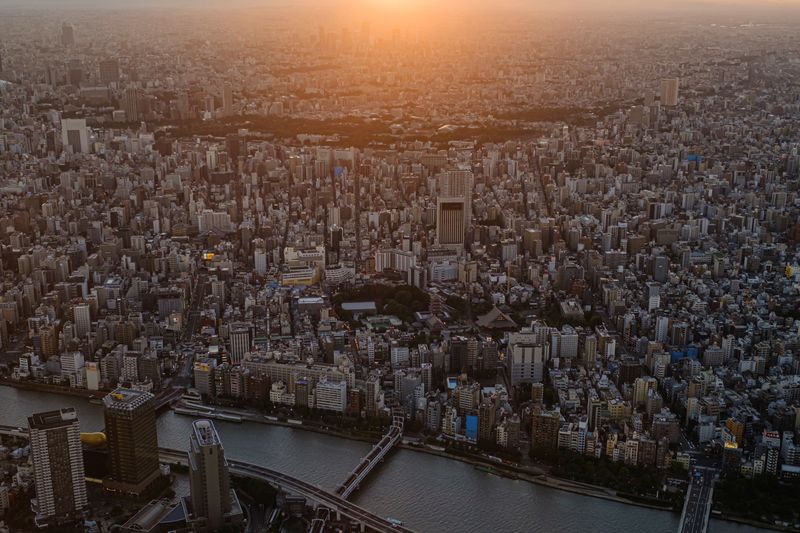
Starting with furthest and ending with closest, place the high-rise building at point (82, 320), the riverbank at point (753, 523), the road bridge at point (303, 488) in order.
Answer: the high-rise building at point (82, 320) → the riverbank at point (753, 523) → the road bridge at point (303, 488)

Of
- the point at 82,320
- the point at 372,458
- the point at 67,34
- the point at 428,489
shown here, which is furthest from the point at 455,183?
the point at 67,34

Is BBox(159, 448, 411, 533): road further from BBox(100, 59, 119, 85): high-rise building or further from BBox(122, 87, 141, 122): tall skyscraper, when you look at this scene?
BBox(100, 59, 119, 85): high-rise building

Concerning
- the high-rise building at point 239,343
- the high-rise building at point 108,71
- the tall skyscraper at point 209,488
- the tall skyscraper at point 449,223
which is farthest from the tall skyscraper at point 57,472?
the high-rise building at point 108,71

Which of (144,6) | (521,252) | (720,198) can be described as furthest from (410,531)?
(144,6)

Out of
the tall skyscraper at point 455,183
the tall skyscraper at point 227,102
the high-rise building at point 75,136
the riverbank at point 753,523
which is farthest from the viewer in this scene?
the tall skyscraper at point 227,102

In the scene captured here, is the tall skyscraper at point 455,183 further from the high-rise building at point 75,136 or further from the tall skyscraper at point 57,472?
the tall skyscraper at point 57,472

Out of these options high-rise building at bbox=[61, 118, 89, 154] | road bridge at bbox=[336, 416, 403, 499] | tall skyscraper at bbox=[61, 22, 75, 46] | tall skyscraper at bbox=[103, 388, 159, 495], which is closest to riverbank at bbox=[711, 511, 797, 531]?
road bridge at bbox=[336, 416, 403, 499]

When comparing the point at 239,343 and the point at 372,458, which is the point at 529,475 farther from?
the point at 239,343
